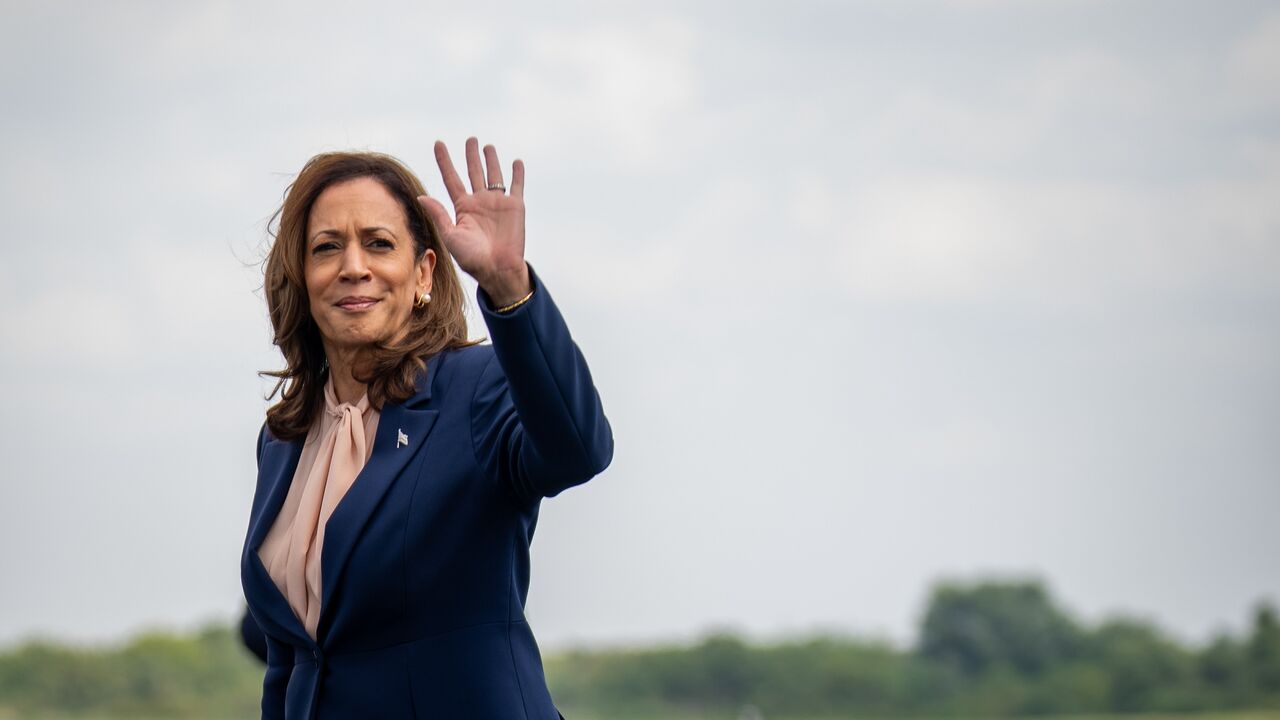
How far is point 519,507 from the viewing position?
296cm

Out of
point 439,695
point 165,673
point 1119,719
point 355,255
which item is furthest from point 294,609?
point 1119,719

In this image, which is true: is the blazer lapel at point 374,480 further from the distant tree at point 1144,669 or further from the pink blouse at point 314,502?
the distant tree at point 1144,669

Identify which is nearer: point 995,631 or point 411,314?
point 411,314

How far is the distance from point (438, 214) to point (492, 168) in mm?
139

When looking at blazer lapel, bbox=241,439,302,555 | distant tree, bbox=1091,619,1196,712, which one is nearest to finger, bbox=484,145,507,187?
blazer lapel, bbox=241,439,302,555

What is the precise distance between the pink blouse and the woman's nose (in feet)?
0.85

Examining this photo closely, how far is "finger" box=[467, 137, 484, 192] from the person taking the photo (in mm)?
2837

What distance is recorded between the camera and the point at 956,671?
2058 cm

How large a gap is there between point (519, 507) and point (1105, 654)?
19.0 metres

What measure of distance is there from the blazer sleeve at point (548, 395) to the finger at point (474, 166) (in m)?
0.21

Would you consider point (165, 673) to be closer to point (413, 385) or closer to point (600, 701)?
point (600, 701)

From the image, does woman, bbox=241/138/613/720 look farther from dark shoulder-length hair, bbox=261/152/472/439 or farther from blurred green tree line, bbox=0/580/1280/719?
blurred green tree line, bbox=0/580/1280/719

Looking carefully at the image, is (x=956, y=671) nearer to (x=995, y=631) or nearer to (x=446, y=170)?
(x=995, y=631)

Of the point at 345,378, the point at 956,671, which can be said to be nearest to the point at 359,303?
the point at 345,378
